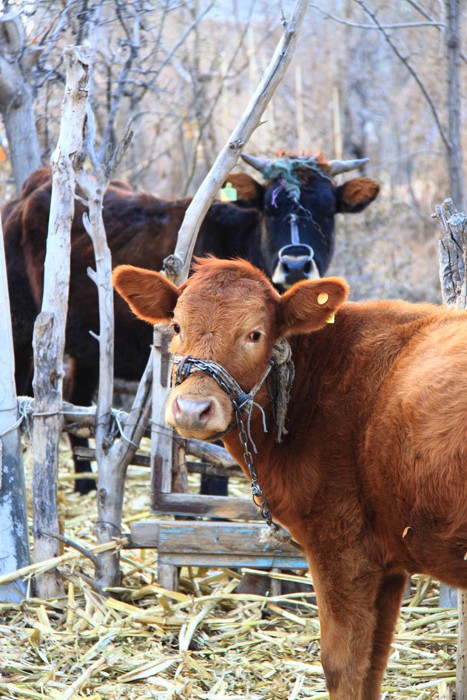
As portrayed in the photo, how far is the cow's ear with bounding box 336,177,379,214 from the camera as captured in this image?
6.91 metres

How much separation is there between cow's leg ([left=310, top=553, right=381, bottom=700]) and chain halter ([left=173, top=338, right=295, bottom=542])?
1.50ft

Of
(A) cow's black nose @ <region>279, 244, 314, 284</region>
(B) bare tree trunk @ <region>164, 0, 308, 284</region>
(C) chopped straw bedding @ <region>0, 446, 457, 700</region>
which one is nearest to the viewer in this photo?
(C) chopped straw bedding @ <region>0, 446, 457, 700</region>

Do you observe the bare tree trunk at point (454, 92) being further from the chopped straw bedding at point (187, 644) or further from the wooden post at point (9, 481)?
the wooden post at point (9, 481)

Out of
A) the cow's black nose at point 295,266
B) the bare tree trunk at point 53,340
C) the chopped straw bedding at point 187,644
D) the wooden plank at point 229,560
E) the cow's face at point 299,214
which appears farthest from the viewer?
the cow's face at point 299,214

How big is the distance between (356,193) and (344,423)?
407 cm

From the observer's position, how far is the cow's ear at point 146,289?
11.6 feet

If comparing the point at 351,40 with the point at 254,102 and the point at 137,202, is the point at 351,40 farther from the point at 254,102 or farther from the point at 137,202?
the point at 254,102

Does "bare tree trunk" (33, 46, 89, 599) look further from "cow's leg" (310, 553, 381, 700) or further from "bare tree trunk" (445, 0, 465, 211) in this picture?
"bare tree trunk" (445, 0, 465, 211)

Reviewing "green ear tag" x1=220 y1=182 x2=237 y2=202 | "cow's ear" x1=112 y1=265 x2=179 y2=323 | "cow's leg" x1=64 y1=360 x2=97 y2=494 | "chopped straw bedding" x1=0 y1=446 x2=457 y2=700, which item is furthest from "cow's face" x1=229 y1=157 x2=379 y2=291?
"cow's ear" x1=112 y1=265 x2=179 y2=323

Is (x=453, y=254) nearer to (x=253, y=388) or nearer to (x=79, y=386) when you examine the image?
(x=253, y=388)

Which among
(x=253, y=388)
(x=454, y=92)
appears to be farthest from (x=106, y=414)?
(x=454, y=92)

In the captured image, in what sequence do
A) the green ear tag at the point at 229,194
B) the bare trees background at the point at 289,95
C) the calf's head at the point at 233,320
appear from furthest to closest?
the bare trees background at the point at 289,95, the green ear tag at the point at 229,194, the calf's head at the point at 233,320

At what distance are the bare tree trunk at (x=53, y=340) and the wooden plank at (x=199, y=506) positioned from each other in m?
0.63

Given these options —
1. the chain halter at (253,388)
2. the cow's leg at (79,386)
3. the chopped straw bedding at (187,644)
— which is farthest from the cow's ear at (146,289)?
the cow's leg at (79,386)
